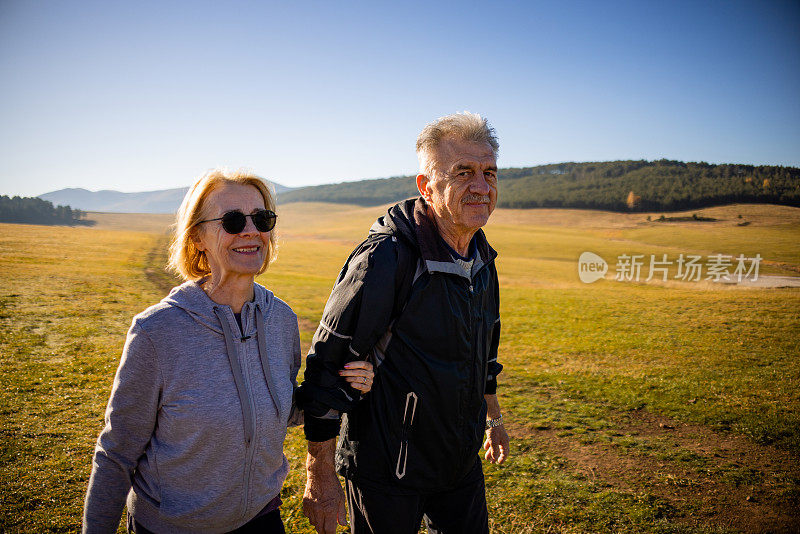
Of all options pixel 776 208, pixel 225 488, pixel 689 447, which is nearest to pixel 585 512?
pixel 689 447

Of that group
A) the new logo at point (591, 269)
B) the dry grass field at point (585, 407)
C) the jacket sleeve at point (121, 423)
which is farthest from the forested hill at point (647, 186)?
the jacket sleeve at point (121, 423)

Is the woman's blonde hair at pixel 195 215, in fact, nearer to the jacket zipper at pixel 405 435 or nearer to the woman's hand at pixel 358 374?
the woman's hand at pixel 358 374

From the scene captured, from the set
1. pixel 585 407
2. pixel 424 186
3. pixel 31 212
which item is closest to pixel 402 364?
pixel 424 186

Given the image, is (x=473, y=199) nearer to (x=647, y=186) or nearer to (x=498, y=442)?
(x=498, y=442)

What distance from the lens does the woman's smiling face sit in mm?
2320

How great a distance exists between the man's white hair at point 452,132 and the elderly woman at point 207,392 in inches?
46.1

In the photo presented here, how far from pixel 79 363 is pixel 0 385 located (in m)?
1.41

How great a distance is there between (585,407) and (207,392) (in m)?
7.85

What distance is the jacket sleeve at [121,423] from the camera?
1.93m

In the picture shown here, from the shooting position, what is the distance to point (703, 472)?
224 inches

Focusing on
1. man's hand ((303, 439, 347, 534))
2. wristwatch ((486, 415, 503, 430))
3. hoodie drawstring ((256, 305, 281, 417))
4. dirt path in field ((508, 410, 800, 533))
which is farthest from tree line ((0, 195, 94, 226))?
wristwatch ((486, 415, 503, 430))

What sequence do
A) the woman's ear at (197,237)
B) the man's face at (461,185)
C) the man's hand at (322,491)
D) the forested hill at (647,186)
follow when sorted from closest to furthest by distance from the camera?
the woman's ear at (197,237), the man's hand at (322,491), the man's face at (461,185), the forested hill at (647,186)

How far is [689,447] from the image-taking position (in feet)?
21.2
